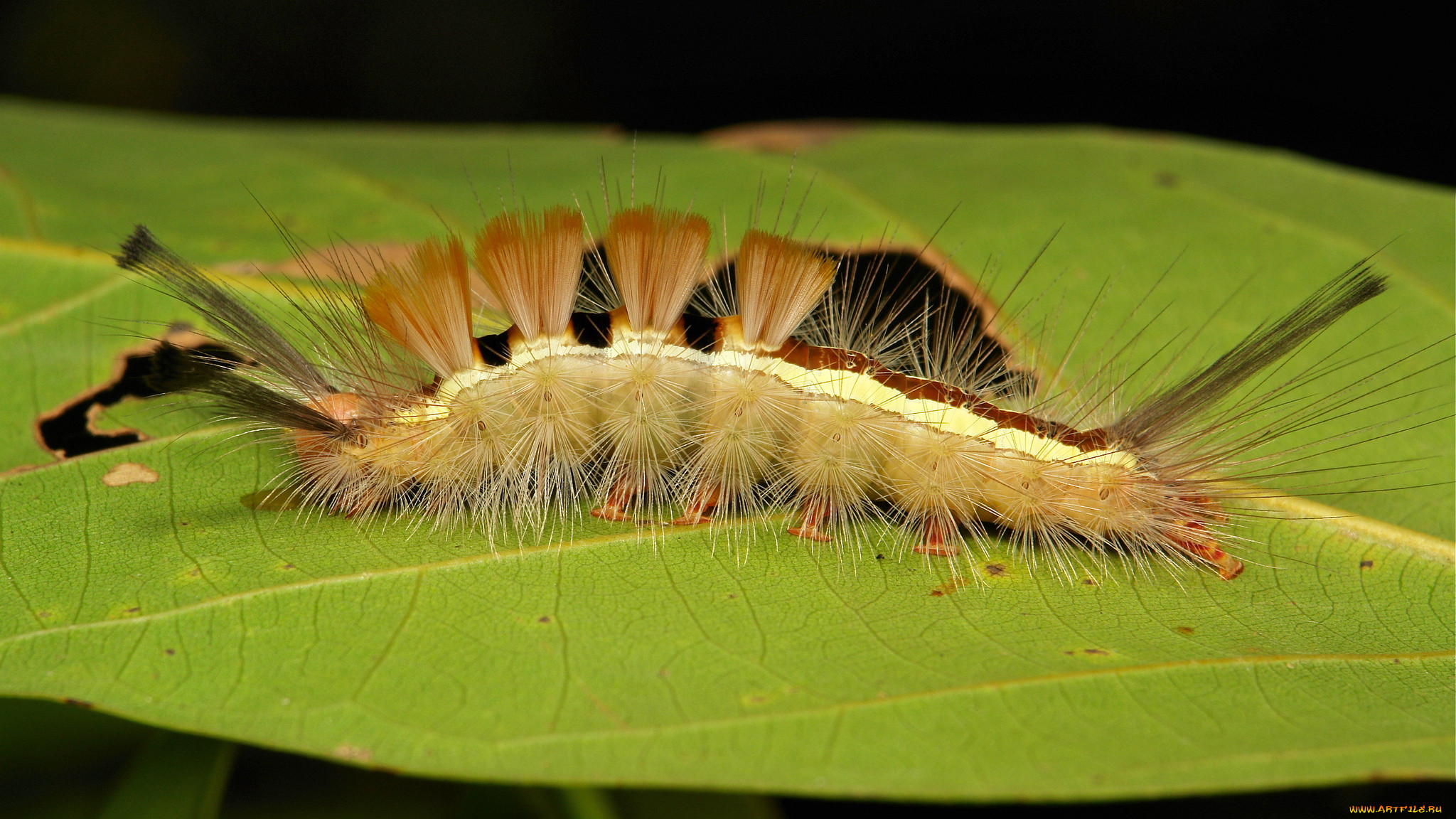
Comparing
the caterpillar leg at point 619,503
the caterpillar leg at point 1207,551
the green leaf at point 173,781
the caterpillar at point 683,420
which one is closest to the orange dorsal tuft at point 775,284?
the caterpillar at point 683,420

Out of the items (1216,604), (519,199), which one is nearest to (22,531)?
(519,199)

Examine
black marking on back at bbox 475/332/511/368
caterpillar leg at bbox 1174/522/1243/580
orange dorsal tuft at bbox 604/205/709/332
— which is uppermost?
orange dorsal tuft at bbox 604/205/709/332

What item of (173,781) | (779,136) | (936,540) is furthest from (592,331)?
(779,136)

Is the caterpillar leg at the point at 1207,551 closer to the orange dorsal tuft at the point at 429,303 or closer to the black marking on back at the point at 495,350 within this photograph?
the black marking on back at the point at 495,350

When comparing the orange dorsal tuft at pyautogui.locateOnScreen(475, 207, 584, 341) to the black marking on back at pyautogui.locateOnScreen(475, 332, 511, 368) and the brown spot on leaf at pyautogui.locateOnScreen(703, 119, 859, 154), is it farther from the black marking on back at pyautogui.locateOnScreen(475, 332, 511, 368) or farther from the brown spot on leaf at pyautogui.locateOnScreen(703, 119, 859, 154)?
the brown spot on leaf at pyautogui.locateOnScreen(703, 119, 859, 154)

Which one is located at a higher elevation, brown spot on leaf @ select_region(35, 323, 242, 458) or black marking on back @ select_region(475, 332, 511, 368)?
black marking on back @ select_region(475, 332, 511, 368)

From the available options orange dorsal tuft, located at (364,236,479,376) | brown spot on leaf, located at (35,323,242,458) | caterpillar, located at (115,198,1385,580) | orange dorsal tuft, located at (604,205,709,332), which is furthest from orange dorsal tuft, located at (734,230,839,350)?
brown spot on leaf, located at (35,323,242,458)

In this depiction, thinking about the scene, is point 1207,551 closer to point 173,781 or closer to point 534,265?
point 534,265
